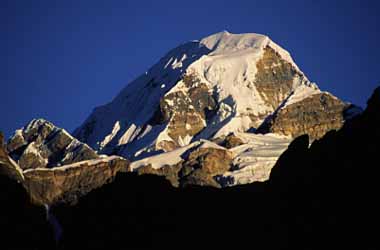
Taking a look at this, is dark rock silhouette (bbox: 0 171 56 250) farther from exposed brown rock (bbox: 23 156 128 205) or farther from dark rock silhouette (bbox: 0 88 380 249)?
exposed brown rock (bbox: 23 156 128 205)

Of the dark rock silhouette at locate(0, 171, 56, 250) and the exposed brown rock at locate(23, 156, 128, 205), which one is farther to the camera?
the exposed brown rock at locate(23, 156, 128, 205)

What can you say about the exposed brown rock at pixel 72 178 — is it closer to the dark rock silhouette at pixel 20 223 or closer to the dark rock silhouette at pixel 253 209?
the dark rock silhouette at pixel 20 223

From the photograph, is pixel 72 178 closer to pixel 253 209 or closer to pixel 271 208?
pixel 253 209

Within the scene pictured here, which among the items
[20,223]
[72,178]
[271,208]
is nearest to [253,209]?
[271,208]

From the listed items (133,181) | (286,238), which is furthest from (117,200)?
(286,238)

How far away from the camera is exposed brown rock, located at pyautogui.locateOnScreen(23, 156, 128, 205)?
158 meters

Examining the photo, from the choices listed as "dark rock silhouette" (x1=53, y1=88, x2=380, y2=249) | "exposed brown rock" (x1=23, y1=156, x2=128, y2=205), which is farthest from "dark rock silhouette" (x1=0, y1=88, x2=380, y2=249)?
"exposed brown rock" (x1=23, y1=156, x2=128, y2=205)

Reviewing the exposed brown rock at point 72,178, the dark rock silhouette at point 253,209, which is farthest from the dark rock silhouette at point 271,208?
the exposed brown rock at point 72,178

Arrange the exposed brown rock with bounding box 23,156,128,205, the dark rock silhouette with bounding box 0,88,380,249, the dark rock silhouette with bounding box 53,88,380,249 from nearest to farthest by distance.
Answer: the dark rock silhouette with bounding box 53,88,380,249, the dark rock silhouette with bounding box 0,88,380,249, the exposed brown rock with bounding box 23,156,128,205

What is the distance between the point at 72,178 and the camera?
180 meters

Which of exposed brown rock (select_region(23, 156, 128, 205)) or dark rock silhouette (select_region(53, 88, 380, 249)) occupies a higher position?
dark rock silhouette (select_region(53, 88, 380, 249))

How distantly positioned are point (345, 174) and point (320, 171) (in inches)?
88.5

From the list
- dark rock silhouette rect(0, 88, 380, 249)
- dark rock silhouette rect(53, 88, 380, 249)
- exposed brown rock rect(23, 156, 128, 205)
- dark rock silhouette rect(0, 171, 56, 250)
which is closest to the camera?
dark rock silhouette rect(53, 88, 380, 249)

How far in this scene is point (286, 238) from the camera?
67125 mm
